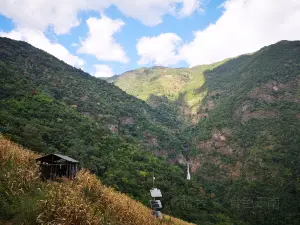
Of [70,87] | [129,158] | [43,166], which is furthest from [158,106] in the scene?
[43,166]

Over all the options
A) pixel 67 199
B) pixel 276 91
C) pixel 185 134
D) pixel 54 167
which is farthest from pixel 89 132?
pixel 276 91

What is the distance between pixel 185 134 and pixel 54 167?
84285mm

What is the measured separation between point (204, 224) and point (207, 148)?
38784 millimetres

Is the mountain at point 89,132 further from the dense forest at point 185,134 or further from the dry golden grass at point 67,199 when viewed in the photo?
the dry golden grass at point 67,199

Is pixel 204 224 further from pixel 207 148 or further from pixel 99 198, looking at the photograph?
pixel 207 148

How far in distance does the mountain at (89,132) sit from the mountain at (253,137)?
271 inches

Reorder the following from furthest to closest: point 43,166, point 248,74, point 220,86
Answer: point 220,86
point 248,74
point 43,166

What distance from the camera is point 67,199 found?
26.5ft

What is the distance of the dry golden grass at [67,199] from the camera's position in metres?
7.66

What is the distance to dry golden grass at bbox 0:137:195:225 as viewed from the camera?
7.66 metres

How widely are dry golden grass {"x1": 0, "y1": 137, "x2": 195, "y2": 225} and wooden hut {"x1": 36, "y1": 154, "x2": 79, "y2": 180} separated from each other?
0.55 m

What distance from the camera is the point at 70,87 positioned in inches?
2687

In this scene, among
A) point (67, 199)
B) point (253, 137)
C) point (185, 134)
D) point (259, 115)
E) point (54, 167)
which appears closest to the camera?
point (67, 199)

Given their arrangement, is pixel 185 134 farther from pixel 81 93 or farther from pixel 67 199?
pixel 67 199
